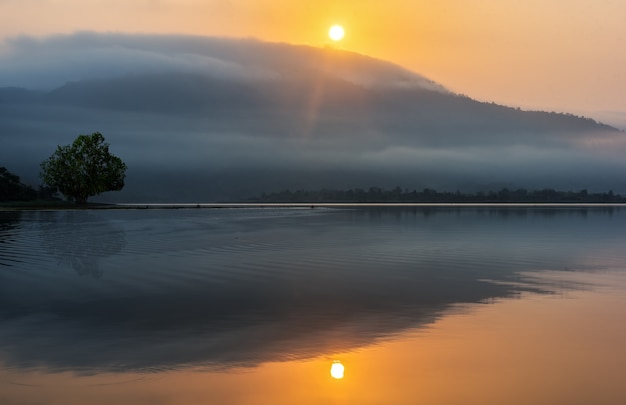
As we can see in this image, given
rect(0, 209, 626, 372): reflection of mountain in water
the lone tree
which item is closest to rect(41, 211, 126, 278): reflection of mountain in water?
rect(0, 209, 626, 372): reflection of mountain in water

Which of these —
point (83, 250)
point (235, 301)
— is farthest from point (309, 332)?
point (83, 250)

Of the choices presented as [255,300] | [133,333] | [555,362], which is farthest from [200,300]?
[555,362]

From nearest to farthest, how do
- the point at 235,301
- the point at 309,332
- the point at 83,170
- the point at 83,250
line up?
the point at 309,332, the point at 235,301, the point at 83,250, the point at 83,170

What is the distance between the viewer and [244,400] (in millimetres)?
13461

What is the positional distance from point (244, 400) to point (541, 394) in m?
6.82

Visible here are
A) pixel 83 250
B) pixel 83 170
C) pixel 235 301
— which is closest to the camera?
pixel 235 301

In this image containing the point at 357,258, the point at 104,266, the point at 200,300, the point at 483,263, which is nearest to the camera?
the point at 200,300

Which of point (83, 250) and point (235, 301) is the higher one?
point (235, 301)

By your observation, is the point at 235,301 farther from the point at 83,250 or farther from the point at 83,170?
the point at 83,170

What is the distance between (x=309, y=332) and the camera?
20.1 metres

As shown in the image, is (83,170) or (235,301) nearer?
(235,301)

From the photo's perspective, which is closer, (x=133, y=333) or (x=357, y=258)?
(x=133, y=333)

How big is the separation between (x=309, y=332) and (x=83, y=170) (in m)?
172

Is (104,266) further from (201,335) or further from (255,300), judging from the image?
(201,335)
